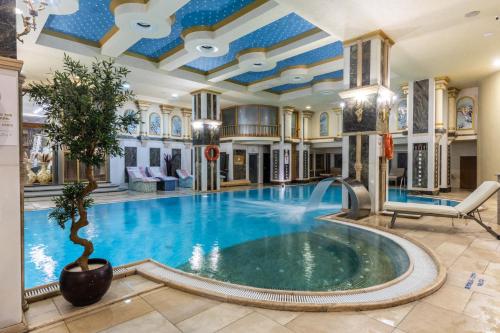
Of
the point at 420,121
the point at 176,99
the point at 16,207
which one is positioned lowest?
the point at 16,207

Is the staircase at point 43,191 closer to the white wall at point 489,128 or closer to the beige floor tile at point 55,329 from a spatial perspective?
the beige floor tile at point 55,329

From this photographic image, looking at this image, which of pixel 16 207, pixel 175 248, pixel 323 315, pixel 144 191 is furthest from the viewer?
pixel 144 191

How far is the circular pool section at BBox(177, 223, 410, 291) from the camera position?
3.37 meters

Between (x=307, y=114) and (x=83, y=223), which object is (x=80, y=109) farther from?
(x=307, y=114)

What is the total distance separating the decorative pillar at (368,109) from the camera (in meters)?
6.29

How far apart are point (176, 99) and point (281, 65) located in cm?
621

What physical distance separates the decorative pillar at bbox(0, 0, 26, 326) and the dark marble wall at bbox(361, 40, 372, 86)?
20.2ft

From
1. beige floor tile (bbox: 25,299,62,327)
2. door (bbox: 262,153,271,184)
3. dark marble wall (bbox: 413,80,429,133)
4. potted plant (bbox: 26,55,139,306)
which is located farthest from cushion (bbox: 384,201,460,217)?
door (bbox: 262,153,271,184)

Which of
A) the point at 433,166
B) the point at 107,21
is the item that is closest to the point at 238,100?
the point at 107,21

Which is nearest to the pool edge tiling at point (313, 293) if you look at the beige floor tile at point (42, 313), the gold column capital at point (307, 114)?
the beige floor tile at point (42, 313)

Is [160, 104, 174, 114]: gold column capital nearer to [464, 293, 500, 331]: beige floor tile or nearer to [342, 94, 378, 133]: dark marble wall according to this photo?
[342, 94, 378, 133]: dark marble wall

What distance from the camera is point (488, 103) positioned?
9773mm

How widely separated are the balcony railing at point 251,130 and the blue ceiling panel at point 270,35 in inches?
231

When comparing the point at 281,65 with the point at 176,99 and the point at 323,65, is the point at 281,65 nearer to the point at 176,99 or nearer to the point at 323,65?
the point at 323,65
